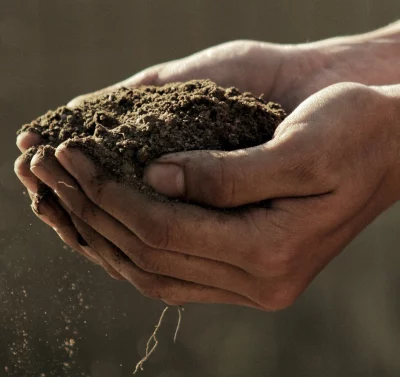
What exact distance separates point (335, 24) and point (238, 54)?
1613mm

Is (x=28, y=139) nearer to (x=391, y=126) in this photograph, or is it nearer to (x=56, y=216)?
Result: (x=56, y=216)

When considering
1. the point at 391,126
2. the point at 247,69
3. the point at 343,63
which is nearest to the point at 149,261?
the point at 391,126

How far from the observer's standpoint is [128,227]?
125 centimetres

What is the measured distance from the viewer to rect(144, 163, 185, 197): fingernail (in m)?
1.23

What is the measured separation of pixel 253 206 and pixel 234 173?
139mm

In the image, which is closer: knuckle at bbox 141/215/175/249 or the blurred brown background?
knuckle at bbox 141/215/175/249

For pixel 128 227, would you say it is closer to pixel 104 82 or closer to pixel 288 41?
pixel 104 82

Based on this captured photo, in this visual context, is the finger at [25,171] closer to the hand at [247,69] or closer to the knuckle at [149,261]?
the knuckle at [149,261]

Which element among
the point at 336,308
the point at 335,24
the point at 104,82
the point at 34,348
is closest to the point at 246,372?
the point at 336,308

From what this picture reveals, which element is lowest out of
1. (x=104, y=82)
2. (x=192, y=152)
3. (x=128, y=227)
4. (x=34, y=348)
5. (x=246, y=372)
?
(x=246, y=372)

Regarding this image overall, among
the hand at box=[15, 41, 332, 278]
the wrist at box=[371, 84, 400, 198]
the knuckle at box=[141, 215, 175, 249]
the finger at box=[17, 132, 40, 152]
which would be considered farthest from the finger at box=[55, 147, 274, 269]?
the hand at box=[15, 41, 332, 278]

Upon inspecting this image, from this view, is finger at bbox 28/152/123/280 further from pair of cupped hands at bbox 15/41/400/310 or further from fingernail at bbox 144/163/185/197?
fingernail at bbox 144/163/185/197

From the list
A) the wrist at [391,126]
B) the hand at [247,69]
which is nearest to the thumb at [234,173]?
the wrist at [391,126]

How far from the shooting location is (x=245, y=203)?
129 cm
